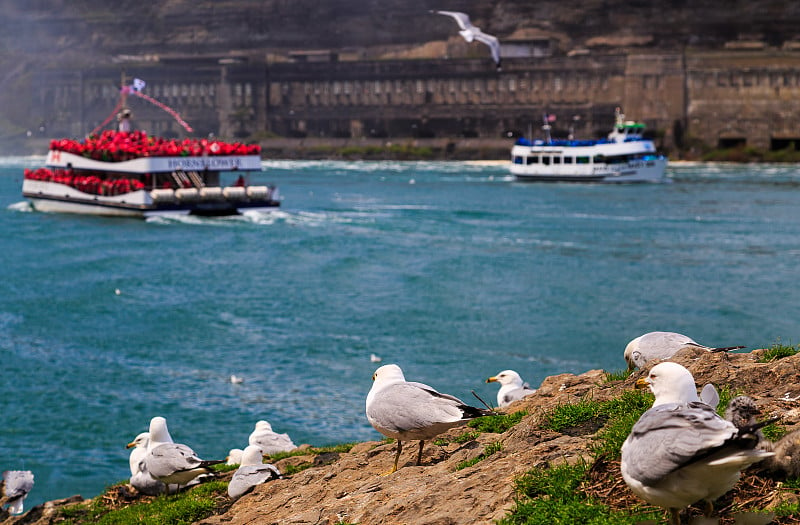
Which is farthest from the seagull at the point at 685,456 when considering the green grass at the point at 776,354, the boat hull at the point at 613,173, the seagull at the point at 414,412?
the boat hull at the point at 613,173

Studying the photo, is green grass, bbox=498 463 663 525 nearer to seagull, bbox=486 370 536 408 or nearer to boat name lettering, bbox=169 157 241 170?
seagull, bbox=486 370 536 408

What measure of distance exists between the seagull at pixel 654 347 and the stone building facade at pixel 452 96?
92.1m

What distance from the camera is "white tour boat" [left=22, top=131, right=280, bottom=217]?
46713 millimetres

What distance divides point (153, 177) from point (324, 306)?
21183 millimetres

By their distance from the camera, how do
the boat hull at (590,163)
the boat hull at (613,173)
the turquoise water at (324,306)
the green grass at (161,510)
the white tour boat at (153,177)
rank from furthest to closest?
the boat hull at (590,163), the boat hull at (613,173), the white tour boat at (153,177), the turquoise water at (324,306), the green grass at (161,510)

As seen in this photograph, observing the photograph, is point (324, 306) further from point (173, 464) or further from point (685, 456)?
point (685, 456)

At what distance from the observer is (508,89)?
107500mm

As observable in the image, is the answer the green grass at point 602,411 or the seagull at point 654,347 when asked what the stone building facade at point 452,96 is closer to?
the seagull at point 654,347

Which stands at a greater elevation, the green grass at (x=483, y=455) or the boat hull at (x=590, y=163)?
the green grass at (x=483, y=455)

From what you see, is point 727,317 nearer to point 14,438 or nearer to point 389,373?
point 14,438

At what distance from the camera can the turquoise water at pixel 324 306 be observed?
18.2m

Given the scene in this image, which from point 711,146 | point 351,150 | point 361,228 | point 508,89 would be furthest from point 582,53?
point 361,228

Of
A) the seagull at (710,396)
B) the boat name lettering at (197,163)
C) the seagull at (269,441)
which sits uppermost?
the seagull at (710,396)

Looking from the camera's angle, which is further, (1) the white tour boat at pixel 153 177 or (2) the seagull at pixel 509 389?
(1) the white tour boat at pixel 153 177
